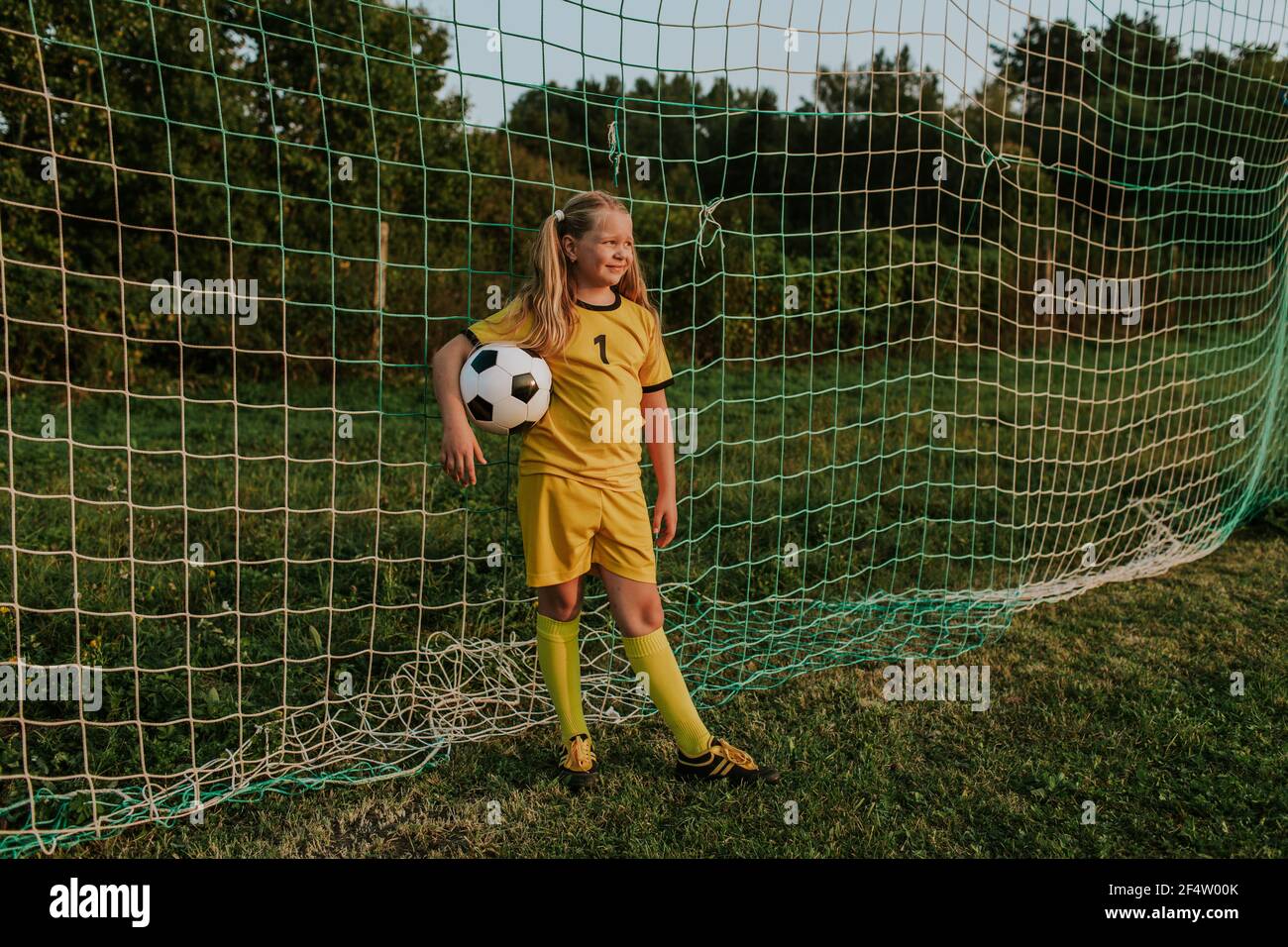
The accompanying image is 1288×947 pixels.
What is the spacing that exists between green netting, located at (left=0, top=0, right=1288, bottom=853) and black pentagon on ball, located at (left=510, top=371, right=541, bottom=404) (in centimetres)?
42

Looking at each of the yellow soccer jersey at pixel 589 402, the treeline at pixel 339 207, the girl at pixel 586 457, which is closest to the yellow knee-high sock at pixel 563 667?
the girl at pixel 586 457

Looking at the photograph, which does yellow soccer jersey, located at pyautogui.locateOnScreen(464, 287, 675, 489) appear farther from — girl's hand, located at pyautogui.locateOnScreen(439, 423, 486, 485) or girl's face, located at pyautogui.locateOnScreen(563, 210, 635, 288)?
girl's hand, located at pyautogui.locateOnScreen(439, 423, 486, 485)

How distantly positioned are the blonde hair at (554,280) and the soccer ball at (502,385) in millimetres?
65

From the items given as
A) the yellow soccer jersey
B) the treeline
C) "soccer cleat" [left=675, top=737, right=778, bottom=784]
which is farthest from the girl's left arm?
the treeline

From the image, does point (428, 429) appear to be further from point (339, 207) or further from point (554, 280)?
point (554, 280)

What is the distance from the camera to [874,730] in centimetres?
285

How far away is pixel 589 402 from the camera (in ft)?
8.02

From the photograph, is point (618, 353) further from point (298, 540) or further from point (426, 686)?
point (298, 540)

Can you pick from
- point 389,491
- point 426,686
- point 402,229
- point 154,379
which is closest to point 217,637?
point 426,686

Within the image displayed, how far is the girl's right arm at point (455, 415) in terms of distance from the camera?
2.27 metres

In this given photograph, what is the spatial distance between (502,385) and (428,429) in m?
3.80

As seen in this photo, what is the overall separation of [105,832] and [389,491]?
2.59m

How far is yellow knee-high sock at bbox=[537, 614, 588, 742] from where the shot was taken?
2580 millimetres

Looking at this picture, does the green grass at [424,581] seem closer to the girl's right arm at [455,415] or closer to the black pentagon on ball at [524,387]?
the girl's right arm at [455,415]
